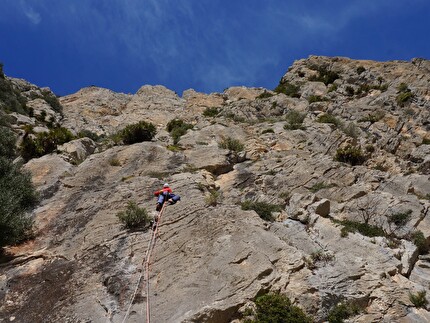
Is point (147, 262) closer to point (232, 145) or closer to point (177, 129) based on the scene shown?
point (232, 145)

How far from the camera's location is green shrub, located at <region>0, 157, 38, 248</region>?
13.0 metres

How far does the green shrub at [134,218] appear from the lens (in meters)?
13.4

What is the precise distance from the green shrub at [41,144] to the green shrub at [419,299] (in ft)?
56.3

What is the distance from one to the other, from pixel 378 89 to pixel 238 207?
24402mm

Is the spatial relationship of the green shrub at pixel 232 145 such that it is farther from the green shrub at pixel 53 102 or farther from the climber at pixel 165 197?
the green shrub at pixel 53 102

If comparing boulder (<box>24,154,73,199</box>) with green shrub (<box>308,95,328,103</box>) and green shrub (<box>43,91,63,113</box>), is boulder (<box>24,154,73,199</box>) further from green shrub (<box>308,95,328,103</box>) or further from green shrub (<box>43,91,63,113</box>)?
green shrub (<box>308,95,328,103</box>)

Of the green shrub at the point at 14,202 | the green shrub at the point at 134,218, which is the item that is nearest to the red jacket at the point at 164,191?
the green shrub at the point at 134,218

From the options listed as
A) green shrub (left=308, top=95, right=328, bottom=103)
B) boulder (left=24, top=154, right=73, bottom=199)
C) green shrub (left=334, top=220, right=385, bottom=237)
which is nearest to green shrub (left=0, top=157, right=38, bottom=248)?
boulder (left=24, top=154, right=73, bottom=199)

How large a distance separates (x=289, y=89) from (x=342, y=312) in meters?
31.7

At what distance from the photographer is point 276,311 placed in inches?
378

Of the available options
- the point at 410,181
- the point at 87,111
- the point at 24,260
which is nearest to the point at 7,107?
the point at 87,111

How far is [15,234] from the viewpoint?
13.0 metres

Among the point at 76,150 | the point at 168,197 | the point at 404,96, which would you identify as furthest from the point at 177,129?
the point at 404,96

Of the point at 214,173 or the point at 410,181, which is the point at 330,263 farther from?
the point at 214,173
